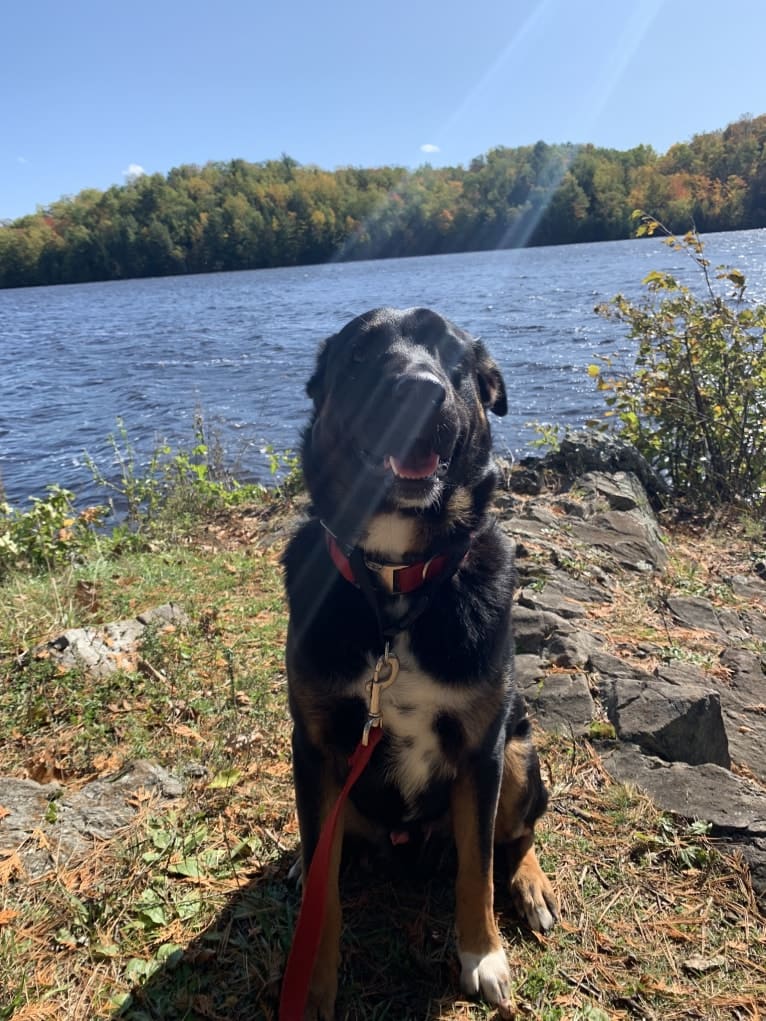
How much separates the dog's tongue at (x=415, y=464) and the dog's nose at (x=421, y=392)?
17 cm

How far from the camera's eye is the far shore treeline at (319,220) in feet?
228

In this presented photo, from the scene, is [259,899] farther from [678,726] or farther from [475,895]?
[678,726]

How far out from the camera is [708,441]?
8.22 m

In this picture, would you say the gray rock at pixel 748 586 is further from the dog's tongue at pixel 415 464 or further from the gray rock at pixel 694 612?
the dog's tongue at pixel 415 464

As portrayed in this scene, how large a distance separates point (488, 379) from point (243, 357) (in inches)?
728

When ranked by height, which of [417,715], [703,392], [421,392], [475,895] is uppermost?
[421,392]

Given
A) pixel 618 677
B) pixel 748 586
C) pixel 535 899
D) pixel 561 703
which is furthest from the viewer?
pixel 748 586

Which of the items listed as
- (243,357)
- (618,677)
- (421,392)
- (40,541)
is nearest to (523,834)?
(618,677)

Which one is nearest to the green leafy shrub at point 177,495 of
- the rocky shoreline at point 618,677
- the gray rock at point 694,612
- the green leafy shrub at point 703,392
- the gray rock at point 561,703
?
the rocky shoreline at point 618,677

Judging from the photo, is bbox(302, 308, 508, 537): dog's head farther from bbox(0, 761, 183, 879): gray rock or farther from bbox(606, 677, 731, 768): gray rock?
bbox(606, 677, 731, 768): gray rock

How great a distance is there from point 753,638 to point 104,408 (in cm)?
1416

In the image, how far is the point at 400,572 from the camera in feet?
7.70

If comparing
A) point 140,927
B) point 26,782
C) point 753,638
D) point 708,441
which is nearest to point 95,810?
point 26,782

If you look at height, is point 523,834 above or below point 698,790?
above
